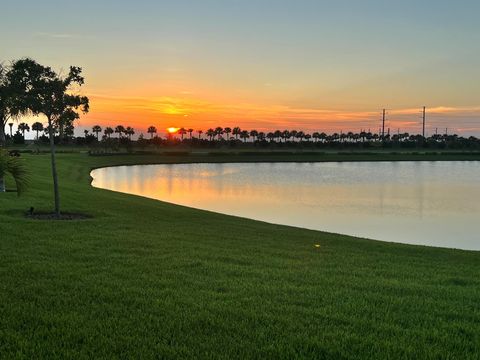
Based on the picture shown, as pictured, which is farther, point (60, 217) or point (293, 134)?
point (293, 134)

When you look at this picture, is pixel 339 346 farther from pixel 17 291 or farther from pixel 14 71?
pixel 14 71

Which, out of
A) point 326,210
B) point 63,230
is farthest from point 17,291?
point 326,210

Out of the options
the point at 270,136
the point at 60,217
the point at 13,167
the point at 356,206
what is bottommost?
the point at 356,206

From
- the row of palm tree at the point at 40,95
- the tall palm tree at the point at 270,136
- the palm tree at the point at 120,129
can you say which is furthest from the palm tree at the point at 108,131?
the row of palm tree at the point at 40,95

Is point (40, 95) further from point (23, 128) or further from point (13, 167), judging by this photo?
point (23, 128)

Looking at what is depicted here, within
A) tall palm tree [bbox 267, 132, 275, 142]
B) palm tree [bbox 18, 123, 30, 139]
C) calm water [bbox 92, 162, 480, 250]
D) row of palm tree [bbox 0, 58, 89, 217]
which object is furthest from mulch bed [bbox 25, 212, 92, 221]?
tall palm tree [bbox 267, 132, 275, 142]

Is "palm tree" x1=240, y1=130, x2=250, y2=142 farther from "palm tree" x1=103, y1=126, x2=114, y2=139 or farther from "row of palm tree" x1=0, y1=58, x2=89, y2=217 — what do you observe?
"row of palm tree" x1=0, y1=58, x2=89, y2=217

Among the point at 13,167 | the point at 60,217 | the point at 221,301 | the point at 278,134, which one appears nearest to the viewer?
the point at 221,301

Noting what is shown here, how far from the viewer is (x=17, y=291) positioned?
6.07 meters

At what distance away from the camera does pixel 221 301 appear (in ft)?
19.3

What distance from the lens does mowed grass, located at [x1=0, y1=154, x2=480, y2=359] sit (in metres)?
4.54

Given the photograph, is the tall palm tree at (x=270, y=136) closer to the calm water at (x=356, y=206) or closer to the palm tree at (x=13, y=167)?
the calm water at (x=356, y=206)

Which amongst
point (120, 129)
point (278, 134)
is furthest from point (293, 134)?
point (120, 129)

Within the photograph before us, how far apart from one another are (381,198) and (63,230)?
25.9 m
